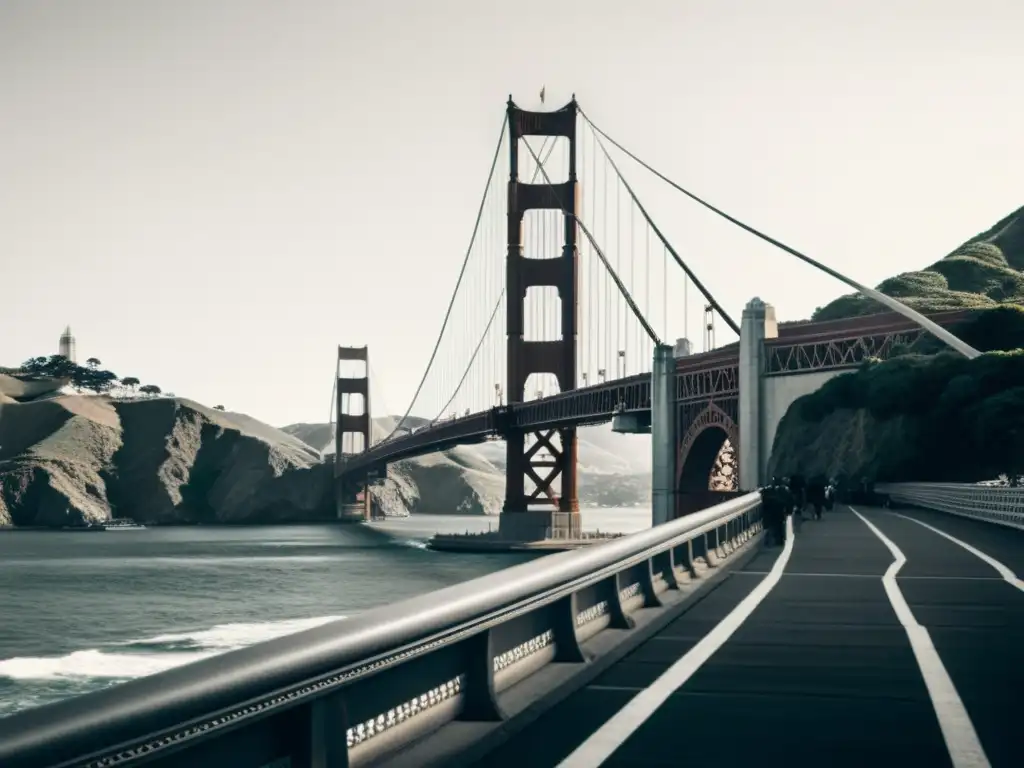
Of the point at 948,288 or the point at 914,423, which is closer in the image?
the point at 914,423

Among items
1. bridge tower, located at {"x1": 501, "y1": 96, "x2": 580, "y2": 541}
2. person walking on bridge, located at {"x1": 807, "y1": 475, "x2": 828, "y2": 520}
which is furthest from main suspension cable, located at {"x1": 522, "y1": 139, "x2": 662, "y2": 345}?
person walking on bridge, located at {"x1": 807, "y1": 475, "x2": 828, "y2": 520}

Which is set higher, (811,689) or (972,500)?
(972,500)

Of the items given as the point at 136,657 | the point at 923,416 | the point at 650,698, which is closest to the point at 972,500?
the point at 923,416

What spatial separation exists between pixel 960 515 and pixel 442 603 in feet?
146

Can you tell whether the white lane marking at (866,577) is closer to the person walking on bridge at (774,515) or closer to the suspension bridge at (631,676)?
the suspension bridge at (631,676)

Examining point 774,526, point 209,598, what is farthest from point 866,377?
point 774,526

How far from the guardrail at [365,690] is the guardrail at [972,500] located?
29278 millimetres

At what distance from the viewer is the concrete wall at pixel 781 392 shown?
8100 cm

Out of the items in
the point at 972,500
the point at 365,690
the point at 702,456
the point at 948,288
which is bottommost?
the point at 365,690

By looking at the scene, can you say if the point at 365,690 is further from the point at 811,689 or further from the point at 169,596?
the point at 169,596

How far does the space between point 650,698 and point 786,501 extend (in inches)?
769

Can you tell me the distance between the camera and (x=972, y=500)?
48156mm

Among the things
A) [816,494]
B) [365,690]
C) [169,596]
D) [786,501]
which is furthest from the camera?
[169,596]

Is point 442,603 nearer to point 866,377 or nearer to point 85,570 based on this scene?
point 866,377
